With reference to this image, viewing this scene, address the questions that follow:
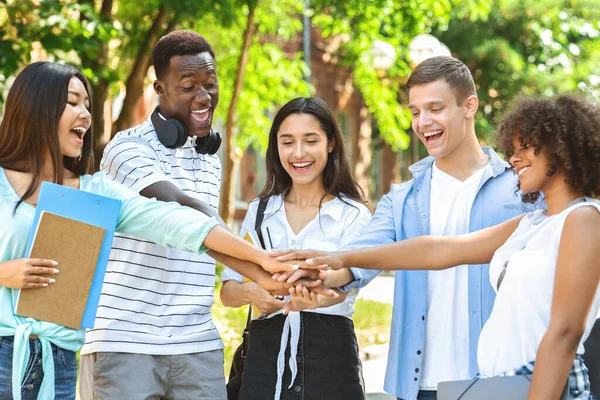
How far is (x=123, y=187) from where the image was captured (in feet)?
11.9

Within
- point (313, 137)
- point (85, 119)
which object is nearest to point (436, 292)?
point (313, 137)

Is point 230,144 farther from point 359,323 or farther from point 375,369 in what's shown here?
point 375,369

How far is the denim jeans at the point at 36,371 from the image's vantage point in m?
3.13

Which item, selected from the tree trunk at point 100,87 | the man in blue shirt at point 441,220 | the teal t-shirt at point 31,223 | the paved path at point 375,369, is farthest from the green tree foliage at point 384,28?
the teal t-shirt at point 31,223

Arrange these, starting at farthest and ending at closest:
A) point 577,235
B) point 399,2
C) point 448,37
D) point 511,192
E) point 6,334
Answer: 1. point 448,37
2. point 399,2
3. point 511,192
4. point 6,334
5. point 577,235

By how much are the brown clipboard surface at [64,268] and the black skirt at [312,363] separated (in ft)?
3.04

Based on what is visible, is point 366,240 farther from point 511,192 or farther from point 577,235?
point 577,235

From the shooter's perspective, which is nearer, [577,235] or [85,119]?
[577,235]

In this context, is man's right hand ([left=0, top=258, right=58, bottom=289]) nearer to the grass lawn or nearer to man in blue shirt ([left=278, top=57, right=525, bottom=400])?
man in blue shirt ([left=278, top=57, right=525, bottom=400])

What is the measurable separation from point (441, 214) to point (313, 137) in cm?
72

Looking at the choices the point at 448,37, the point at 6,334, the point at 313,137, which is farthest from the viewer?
the point at 448,37

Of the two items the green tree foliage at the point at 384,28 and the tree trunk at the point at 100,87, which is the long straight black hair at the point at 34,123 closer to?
the tree trunk at the point at 100,87

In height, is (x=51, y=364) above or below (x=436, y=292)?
below

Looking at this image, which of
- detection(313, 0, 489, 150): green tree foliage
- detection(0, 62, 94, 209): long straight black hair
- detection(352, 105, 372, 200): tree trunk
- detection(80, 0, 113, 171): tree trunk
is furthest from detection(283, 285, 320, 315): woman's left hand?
detection(352, 105, 372, 200): tree trunk
